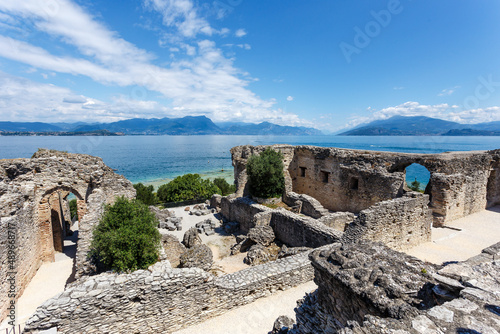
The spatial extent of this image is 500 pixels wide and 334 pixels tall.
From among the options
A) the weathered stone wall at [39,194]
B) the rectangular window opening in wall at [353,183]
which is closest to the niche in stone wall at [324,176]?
the rectangular window opening in wall at [353,183]

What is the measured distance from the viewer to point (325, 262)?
4.18 meters

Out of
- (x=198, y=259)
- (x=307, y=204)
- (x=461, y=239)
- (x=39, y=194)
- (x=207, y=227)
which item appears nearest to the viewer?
(x=198, y=259)

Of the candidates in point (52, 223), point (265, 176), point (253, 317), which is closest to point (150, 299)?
point (253, 317)

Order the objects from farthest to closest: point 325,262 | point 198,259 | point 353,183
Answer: point 353,183 < point 198,259 < point 325,262

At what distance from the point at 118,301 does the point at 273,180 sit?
1229 centimetres

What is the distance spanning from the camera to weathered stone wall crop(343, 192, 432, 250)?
891cm

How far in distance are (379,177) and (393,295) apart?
41.9ft

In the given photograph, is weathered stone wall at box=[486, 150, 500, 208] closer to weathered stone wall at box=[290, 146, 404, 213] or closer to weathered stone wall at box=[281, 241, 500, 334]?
weathered stone wall at box=[290, 146, 404, 213]

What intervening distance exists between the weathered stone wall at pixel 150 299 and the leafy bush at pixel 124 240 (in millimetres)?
760

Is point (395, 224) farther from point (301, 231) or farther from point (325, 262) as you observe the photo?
point (325, 262)

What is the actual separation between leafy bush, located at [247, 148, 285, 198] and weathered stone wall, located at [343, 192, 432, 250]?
26.5 feet

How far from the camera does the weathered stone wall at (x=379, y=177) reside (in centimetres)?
1267

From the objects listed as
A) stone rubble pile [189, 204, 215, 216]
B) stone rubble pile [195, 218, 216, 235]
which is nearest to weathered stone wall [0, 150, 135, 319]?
stone rubble pile [195, 218, 216, 235]

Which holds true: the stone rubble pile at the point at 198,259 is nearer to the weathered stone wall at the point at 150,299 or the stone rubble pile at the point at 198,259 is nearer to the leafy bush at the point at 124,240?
the leafy bush at the point at 124,240
